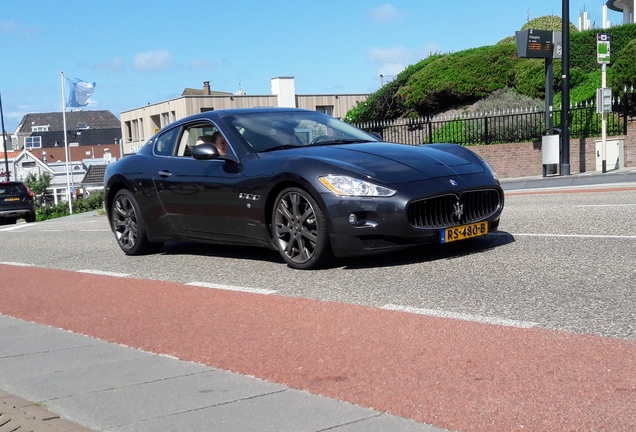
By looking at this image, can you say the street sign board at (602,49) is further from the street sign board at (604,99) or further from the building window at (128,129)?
the building window at (128,129)

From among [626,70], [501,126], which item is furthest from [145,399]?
[626,70]

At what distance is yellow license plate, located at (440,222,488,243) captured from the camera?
6.84m

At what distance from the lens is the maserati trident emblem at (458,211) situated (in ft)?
22.7

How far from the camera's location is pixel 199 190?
8.12m

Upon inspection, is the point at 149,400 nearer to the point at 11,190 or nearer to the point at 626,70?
the point at 626,70

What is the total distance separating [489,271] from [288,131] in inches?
100

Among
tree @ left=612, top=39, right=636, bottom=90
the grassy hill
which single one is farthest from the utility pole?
the grassy hill

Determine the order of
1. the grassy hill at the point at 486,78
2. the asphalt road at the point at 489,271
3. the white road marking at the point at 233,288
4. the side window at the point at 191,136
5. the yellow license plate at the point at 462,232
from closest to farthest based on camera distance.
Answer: the asphalt road at the point at 489,271 → the white road marking at the point at 233,288 → the yellow license plate at the point at 462,232 → the side window at the point at 191,136 → the grassy hill at the point at 486,78

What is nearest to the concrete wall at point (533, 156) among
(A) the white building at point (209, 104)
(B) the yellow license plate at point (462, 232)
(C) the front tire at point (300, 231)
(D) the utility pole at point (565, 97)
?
(D) the utility pole at point (565, 97)

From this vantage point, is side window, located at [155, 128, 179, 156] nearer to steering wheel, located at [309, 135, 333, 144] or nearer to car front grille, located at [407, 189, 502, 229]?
steering wheel, located at [309, 135, 333, 144]

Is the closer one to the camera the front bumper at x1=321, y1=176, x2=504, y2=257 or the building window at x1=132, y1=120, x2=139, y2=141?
the front bumper at x1=321, y1=176, x2=504, y2=257

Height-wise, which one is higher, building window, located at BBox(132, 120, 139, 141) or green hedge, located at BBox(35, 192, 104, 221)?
building window, located at BBox(132, 120, 139, 141)

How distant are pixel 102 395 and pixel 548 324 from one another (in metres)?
2.45

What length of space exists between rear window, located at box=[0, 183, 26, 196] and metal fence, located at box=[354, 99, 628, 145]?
12.1 meters
